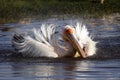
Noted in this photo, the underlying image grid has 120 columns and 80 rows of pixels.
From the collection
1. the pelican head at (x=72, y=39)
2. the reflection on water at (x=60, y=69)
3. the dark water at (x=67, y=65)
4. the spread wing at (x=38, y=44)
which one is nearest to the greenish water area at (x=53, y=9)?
the dark water at (x=67, y=65)

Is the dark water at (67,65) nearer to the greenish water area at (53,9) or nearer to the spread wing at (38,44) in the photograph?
the spread wing at (38,44)

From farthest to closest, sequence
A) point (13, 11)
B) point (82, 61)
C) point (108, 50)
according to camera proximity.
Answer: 1. point (13, 11)
2. point (108, 50)
3. point (82, 61)

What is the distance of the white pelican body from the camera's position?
1439 centimetres

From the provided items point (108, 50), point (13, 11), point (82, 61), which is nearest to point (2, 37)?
point (108, 50)

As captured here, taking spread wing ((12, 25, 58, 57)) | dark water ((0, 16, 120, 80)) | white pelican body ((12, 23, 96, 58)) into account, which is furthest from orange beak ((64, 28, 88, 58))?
spread wing ((12, 25, 58, 57))

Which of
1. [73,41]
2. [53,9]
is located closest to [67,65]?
[73,41]

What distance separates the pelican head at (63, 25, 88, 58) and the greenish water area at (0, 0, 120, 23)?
9.75 metres

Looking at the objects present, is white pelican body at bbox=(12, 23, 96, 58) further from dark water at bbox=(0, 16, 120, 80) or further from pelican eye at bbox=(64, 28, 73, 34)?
dark water at bbox=(0, 16, 120, 80)

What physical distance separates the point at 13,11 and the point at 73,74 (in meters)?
17.9

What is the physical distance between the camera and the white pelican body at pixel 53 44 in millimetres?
14391

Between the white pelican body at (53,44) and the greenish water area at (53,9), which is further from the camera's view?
the greenish water area at (53,9)

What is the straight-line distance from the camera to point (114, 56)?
14375 millimetres

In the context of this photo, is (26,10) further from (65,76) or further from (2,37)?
(65,76)

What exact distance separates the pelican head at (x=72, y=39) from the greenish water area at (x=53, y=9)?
975cm
